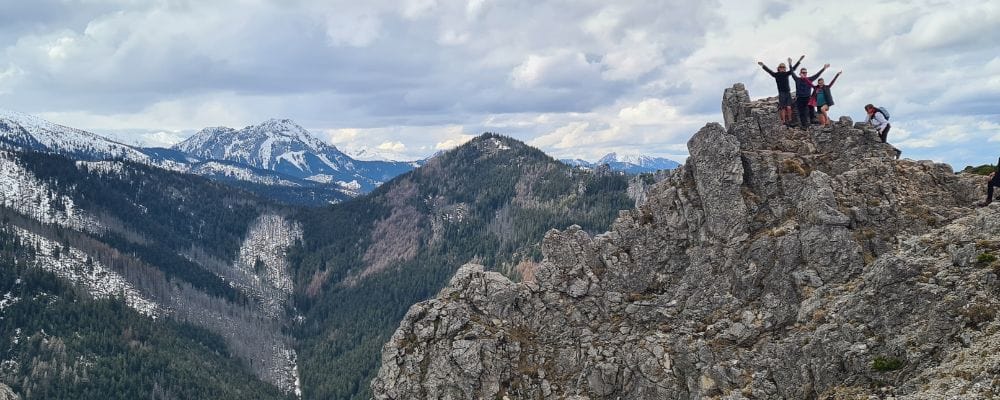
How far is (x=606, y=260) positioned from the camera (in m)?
49.3

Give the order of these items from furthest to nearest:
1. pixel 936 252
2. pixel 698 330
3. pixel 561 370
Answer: pixel 561 370, pixel 698 330, pixel 936 252

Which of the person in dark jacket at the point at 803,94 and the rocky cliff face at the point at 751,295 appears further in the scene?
the person in dark jacket at the point at 803,94

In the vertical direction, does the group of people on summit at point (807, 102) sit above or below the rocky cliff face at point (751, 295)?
above

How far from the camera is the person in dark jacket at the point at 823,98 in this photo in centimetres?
4822

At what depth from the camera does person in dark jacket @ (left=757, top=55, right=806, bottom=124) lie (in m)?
47.9

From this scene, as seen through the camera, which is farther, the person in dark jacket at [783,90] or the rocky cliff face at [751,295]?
the person in dark jacket at [783,90]

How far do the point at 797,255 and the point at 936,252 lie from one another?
853cm

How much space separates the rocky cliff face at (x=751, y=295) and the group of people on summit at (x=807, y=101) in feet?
4.23

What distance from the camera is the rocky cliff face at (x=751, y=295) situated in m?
29.4

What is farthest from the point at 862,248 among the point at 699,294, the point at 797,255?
the point at 699,294

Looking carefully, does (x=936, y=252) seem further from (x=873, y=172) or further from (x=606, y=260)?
(x=606, y=260)

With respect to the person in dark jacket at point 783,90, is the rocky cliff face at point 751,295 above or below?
below

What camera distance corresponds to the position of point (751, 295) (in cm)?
4016

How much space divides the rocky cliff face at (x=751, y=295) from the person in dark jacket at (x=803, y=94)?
1706mm
